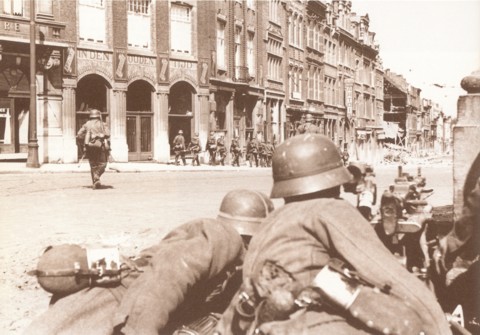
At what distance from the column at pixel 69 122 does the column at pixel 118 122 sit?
2.29 metres

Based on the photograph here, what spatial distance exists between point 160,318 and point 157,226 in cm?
630

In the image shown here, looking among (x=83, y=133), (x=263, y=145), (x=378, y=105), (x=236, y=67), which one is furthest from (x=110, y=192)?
(x=378, y=105)

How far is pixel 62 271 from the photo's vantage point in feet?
13.8

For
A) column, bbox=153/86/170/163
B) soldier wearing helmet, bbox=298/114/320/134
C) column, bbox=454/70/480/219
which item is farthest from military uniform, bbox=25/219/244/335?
column, bbox=153/86/170/163

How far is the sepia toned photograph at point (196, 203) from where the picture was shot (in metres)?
3.18

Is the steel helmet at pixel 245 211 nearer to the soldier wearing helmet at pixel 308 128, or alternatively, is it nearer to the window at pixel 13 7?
the soldier wearing helmet at pixel 308 128

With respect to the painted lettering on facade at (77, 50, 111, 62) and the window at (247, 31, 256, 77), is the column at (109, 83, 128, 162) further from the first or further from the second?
the window at (247, 31, 256, 77)

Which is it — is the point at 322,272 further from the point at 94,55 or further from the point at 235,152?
the point at 235,152

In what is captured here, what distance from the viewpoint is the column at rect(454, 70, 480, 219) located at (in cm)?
525

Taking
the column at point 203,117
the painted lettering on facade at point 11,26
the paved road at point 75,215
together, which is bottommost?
the paved road at point 75,215

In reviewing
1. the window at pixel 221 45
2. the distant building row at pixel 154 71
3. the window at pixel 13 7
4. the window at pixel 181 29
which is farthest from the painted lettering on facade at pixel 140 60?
the window at pixel 221 45

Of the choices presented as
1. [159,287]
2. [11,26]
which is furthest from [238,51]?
[159,287]

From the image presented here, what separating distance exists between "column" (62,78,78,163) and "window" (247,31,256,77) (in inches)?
612

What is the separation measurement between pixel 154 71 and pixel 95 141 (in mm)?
Result: 17465
